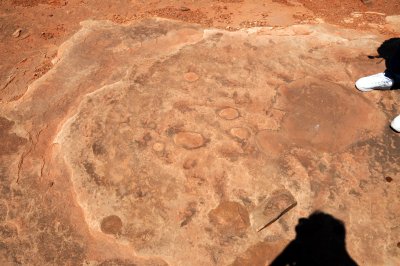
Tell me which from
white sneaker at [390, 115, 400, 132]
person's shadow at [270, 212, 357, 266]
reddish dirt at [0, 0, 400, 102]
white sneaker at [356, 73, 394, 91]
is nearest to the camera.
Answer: person's shadow at [270, 212, 357, 266]

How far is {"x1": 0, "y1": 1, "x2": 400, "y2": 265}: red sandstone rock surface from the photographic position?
7.23ft

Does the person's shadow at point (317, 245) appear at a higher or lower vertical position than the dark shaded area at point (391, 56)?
lower

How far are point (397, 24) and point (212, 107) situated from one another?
2.68 metres

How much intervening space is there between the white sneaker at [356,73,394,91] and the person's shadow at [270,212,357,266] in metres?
1.35

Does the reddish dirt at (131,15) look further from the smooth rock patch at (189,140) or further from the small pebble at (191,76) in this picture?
the smooth rock patch at (189,140)

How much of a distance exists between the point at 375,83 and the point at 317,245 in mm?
1633

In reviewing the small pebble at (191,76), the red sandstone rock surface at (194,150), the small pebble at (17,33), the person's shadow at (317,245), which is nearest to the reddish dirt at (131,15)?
the small pebble at (17,33)

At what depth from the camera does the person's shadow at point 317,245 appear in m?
2.09

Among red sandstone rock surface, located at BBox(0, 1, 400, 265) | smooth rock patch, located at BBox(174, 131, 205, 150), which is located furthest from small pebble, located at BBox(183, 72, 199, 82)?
smooth rock patch, located at BBox(174, 131, 205, 150)

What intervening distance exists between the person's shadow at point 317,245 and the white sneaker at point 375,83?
135cm

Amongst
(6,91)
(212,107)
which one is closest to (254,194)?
(212,107)

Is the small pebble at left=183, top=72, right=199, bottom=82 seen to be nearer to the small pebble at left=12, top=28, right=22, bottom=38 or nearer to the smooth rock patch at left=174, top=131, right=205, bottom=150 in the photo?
the smooth rock patch at left=174, top=131, right=205, bottom=150

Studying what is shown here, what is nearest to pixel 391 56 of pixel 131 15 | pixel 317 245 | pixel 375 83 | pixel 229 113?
pixel 375 83

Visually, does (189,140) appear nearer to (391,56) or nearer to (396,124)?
(396,124)
